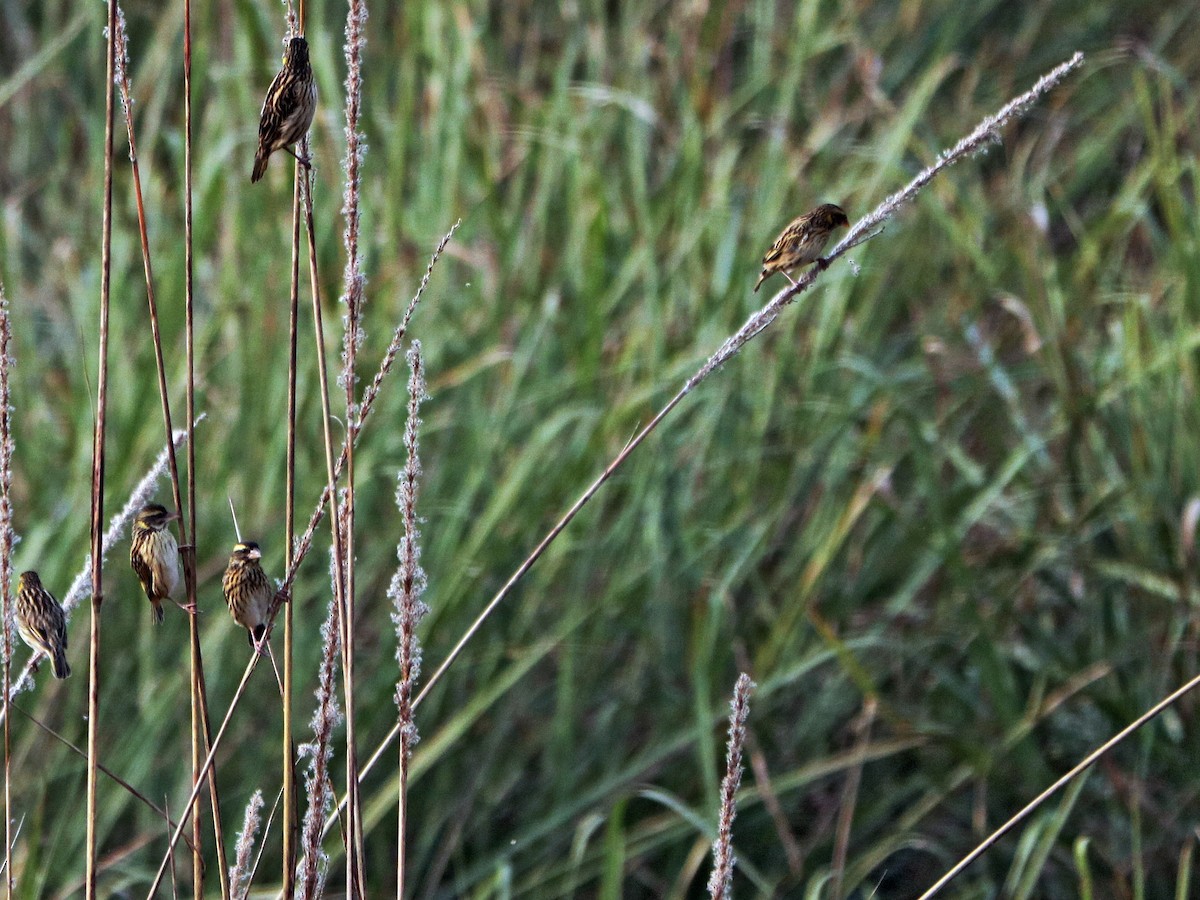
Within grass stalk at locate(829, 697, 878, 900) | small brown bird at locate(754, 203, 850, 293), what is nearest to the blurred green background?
grass stalk at locate(829, 697, 878, 900)

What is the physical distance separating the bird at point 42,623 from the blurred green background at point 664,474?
84 centimetres

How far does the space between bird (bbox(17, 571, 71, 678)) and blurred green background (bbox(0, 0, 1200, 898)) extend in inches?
33.2

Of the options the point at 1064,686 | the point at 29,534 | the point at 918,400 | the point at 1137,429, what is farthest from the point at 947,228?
the point at 29,534

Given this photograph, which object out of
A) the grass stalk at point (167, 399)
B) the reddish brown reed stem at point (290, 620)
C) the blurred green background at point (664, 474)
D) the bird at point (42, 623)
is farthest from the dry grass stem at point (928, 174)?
the blurred green background at point (664, 474)

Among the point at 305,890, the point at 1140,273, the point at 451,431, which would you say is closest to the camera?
the point at 305,890

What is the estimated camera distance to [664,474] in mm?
3412

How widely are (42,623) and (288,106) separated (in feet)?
1.97

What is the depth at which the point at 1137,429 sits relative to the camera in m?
3.82

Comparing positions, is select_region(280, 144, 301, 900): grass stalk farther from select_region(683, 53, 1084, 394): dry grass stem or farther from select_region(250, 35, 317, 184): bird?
select_region(683, 53, 1084, 394): dry grass stem

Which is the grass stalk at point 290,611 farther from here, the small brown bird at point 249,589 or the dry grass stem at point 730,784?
the dry grass stem at point 730,784

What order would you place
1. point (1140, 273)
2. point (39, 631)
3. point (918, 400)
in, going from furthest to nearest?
point (1140, 273)
point (918, 400)
point (39, 631)

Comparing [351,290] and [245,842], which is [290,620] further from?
[351,290]

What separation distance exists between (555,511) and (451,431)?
15.7 inches

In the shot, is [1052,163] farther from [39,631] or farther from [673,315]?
[39,631]
